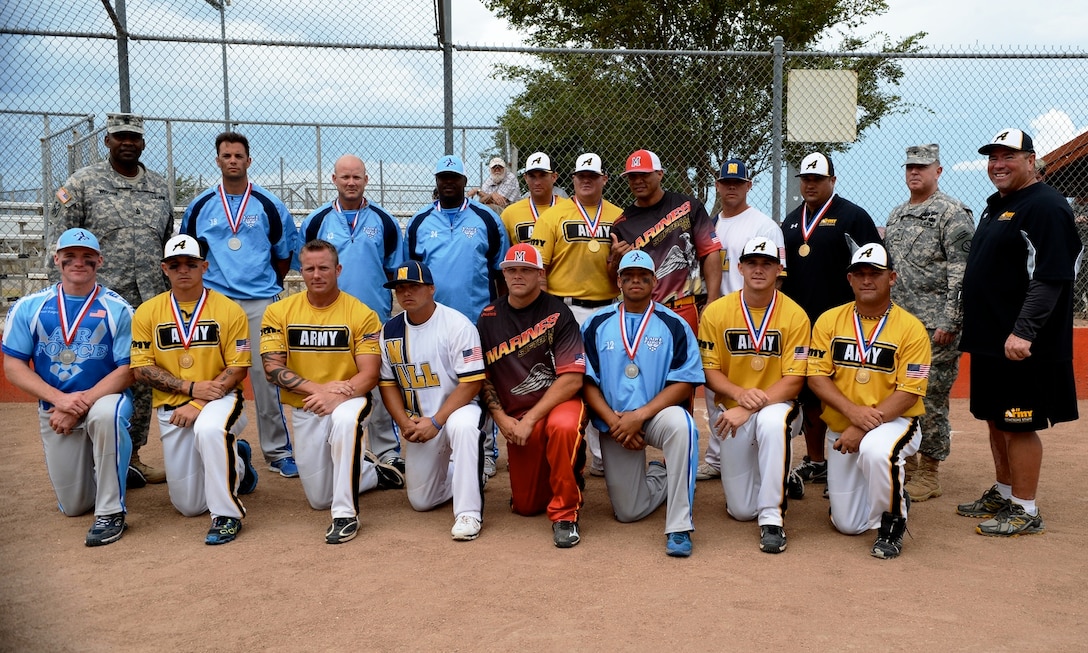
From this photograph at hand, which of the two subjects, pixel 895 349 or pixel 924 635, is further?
pixel 895 349

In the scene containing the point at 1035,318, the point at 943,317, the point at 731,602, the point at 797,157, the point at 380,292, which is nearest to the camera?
the point at 731,602

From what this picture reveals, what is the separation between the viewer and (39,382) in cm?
538

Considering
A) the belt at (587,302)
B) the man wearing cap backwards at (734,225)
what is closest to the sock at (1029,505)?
the man wearing cap backwards at (734,225)

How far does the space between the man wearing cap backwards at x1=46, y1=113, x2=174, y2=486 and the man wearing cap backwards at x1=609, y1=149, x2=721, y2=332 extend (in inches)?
126

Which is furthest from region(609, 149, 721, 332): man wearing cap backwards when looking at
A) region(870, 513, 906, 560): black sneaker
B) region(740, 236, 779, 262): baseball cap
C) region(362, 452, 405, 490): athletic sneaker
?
region(362, 452, 405, 490): athletic sneaker

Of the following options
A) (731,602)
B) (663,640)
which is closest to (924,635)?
(731,602)

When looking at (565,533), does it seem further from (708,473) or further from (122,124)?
(122,124)

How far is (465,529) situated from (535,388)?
0.93m

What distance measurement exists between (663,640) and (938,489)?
3.10m

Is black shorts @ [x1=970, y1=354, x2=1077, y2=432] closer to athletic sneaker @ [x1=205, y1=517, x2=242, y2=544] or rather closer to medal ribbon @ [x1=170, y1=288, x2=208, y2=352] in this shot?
athletic sneaker @ [x1=205, y1=517, x2=242, y2=544]

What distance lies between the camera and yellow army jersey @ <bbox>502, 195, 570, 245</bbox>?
21.4 feet

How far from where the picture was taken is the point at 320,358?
18.5ft

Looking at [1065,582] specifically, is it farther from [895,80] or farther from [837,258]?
[895,80]

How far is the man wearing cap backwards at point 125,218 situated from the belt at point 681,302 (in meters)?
3.56
